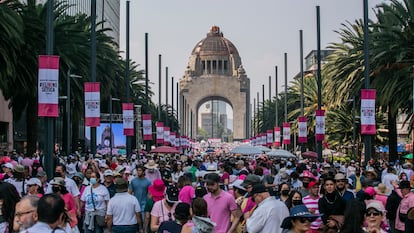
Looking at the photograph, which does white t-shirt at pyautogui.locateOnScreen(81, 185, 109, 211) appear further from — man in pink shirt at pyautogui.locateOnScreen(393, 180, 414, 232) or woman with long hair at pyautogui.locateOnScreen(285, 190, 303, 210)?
man in pink shirt at pyautogui.locateOnScreen(393, 180, 414, 232)

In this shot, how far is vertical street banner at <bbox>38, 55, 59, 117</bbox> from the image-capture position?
1825 centimetres

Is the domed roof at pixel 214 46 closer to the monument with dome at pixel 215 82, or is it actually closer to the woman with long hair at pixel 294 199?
the monument with dome at pixel 215 82

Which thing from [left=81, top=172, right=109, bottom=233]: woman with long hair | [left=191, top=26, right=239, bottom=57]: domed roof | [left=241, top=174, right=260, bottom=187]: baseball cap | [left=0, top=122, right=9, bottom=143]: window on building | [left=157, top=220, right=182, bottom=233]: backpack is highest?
[left=191, top=26, right=239, bottom=57]: domed roof

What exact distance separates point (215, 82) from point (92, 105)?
144m

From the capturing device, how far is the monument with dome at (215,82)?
168000mm

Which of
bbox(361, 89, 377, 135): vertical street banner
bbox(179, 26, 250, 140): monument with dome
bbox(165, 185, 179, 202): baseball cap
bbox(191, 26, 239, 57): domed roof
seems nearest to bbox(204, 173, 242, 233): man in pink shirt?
bbox(165, 185, 179, 202): baseball cap

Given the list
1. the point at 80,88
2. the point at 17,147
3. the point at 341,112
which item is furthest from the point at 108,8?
the point at 80,88

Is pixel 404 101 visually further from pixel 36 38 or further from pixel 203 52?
pixel 203 52

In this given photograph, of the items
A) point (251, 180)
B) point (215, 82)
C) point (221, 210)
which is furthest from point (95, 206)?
point (215, 82)

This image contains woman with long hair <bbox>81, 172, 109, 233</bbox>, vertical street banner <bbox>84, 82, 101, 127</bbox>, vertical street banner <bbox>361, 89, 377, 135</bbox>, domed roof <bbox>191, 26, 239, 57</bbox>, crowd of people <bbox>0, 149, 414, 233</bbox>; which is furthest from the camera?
domed roof <bbox>191, 26, 239, 57</bbox>

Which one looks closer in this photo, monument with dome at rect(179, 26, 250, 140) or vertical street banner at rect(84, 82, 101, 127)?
vertical street banner at rect(84, 82, 101, 127)

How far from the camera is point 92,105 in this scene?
87.4 feet

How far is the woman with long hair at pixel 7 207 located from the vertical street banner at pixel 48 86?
1077 cm

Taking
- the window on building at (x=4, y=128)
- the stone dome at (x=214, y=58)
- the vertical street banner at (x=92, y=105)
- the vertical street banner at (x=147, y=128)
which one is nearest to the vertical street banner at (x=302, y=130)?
the vertical street banner at (x=147, y=128)
